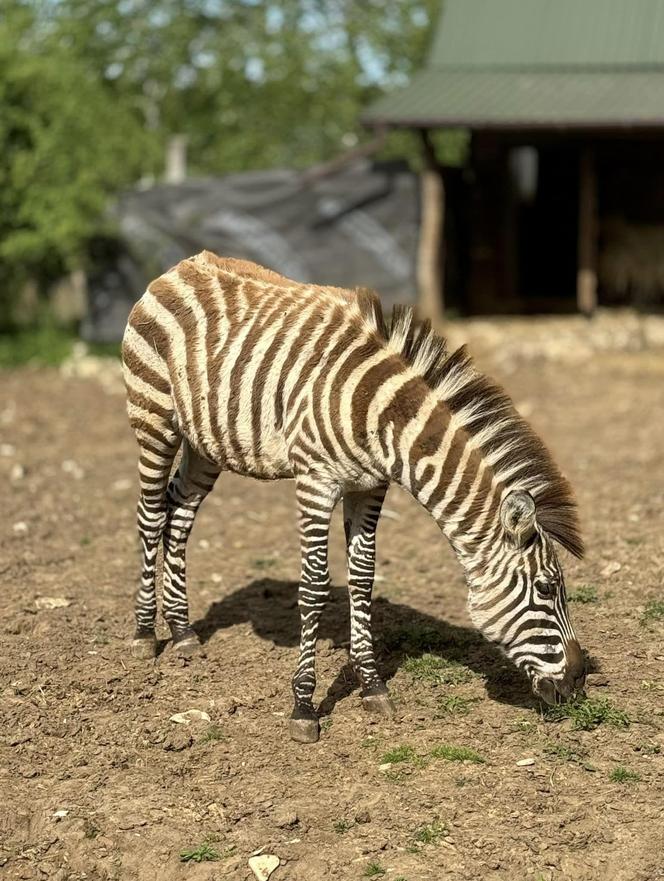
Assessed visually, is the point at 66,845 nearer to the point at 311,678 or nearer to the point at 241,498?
the point at 311,678

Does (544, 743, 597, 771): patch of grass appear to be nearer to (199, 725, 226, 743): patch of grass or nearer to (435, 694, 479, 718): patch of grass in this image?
(435, 694, 479, 718): patch of grass

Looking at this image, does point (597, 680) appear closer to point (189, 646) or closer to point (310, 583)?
point (310, 583)

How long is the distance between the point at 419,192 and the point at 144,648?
12.8 m

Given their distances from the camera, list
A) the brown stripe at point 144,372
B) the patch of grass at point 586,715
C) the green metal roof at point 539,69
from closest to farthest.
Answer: the patch of grass at point 586,715
the brown stripe at point 144,372
the green metal roof at point 539,69

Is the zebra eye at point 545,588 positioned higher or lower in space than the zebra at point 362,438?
lower

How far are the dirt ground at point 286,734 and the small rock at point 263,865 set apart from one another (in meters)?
0.03

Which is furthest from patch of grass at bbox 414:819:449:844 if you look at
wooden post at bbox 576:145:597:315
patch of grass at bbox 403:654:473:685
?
wooden post at bbox 576:145:597:315

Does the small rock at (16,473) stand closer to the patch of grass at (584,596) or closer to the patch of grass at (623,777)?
the patch of grass at (584,596)

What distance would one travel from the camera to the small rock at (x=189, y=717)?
5559 mm

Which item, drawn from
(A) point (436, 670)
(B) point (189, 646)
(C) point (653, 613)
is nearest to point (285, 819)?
(A) point (436, 670)

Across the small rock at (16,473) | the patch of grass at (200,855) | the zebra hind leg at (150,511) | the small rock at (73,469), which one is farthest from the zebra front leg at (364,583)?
the small rock at (16,473)

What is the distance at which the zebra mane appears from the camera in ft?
16.9

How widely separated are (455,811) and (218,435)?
7.06 ft

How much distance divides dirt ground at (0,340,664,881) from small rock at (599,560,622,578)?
13 mm
